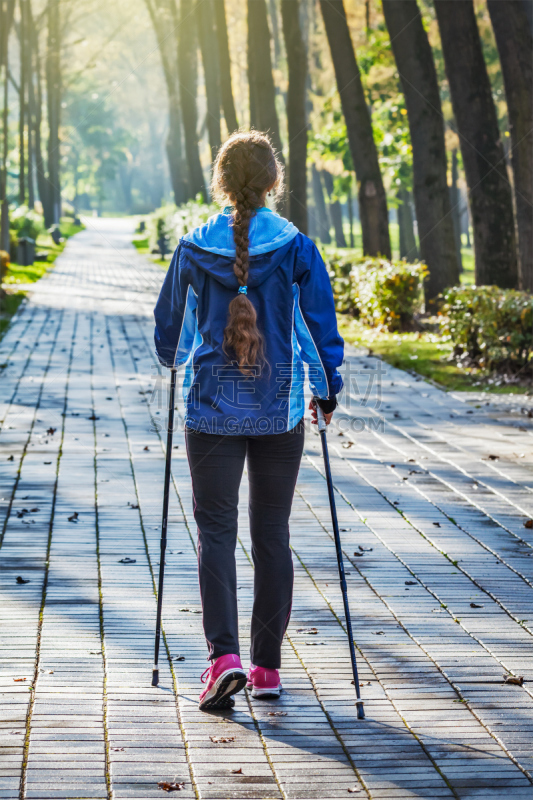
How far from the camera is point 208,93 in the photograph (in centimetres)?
3341

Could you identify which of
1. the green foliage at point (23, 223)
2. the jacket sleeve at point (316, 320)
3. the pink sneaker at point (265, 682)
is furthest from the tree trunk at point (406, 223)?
the pink sneaker at point (265, 682)

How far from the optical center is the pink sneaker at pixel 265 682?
3.73m

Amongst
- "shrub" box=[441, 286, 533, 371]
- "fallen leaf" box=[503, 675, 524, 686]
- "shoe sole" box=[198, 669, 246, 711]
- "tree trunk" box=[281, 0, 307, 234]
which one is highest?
"tree trunk" box=[281, 0, 307, 234]

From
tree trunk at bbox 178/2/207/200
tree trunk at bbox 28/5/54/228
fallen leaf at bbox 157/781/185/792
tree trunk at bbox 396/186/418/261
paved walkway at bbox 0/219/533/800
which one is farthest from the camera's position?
tree trunk at bbox 28/5/54/228

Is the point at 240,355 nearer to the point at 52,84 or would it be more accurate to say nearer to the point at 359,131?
the point at 359,131

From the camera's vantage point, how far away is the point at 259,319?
3.54m

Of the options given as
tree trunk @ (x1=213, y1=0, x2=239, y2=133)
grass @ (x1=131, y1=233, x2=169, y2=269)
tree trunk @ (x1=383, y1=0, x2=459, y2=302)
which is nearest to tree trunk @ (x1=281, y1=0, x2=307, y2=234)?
tree trunk @ (x1=383, y1=0, x2=459, y2=302)

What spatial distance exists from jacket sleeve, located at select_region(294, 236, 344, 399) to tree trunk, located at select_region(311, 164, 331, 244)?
5391 cm

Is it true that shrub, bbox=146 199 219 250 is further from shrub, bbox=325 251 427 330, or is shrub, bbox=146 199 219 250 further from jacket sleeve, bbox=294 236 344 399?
jacket sleeve, bbox=294 236 344 399

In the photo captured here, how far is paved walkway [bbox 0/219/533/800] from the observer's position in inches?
126

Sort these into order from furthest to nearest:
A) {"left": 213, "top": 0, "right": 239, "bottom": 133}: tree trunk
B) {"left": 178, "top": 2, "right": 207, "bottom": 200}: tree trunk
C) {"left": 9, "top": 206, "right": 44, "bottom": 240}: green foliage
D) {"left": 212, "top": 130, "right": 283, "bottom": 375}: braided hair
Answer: {"left": 9, "top": 206, "right": 44, "bottom": 240}: green foliage
{"left": 178, "top": 2, "right": 207, "bottom": 200}: tree trunk
{"left": 213, "top": 0, "right": 239, "bottom": 133}: tree trunk
{"left": 212, "top": 130, "right": 283, "bottom": 375}: braided hair

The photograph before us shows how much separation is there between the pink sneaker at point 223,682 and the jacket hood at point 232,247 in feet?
4.39

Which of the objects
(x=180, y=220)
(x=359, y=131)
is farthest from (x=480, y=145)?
(x=180, y=220)

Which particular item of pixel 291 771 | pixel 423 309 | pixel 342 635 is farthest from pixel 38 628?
pixel 423 309
